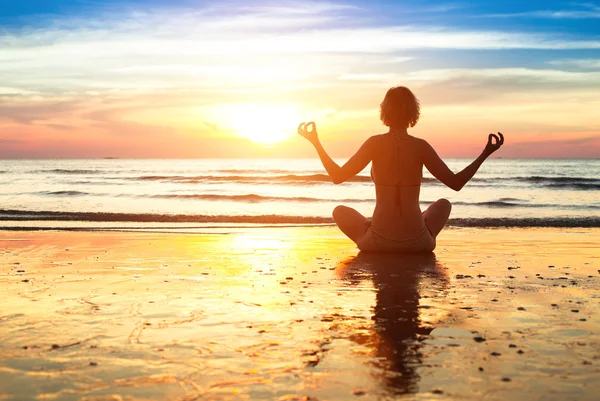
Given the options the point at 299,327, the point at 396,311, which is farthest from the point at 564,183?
the point at 299,327

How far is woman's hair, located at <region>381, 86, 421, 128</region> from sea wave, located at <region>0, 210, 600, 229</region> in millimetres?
7555

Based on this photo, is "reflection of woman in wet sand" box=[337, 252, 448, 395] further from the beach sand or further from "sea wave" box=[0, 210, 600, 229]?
"sea wave" box=[0, 210, 600, 229]

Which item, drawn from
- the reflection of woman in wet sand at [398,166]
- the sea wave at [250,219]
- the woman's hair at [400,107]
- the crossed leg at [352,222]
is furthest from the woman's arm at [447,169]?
the sea wave at [250,219]

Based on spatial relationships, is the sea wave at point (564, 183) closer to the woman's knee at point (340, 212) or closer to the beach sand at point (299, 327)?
the woman's knee at point (340, 212)

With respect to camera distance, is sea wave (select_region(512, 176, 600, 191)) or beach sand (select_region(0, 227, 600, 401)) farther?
sea wave (select_region(512, 176, 600, 191))

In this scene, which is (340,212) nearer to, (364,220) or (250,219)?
(364,220)

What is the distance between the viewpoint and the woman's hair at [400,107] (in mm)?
7461

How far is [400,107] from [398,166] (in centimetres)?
69

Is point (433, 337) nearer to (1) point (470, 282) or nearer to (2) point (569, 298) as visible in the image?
(2) point (569, 298)

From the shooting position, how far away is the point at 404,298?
5.36m

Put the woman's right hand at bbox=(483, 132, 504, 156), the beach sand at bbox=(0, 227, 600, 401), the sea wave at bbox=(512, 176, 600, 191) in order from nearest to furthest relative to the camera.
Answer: the beach sand at bbox=(0, 227, 600, 401) < the woman's right hand at bbox=(483, 132, 504, 156) < the sea wave at bbox=(512, 176, 600, 191)

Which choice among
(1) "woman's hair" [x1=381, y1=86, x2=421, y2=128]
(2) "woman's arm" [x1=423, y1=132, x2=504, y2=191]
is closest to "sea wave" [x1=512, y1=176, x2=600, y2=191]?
(2) "woman's arm" [x1=423, y1=132, x2=504, y2=191]

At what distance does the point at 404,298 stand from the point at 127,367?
2656mm

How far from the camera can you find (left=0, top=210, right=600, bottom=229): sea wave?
14.9 metres
